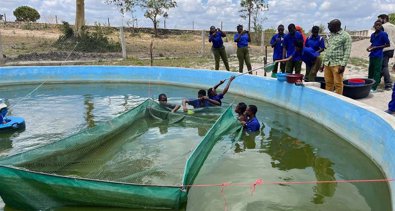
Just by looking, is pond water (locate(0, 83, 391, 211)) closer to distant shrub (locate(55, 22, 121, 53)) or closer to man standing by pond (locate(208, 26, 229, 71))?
man standing by pond (locate(208, 26, 229, 71))

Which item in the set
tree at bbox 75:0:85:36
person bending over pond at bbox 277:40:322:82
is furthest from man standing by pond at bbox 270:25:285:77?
tree at bbox 75:0:85:36

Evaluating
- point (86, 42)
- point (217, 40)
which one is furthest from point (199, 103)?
point (86, 42)

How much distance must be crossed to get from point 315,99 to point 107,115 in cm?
530

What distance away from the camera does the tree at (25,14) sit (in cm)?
3897

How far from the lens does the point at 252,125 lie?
7.92m

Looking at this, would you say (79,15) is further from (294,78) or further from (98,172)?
(98,172)

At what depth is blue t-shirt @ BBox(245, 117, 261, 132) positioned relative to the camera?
7.90 meters

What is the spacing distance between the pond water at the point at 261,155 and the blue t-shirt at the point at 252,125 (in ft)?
0.58

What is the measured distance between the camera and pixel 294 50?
10.4 metres

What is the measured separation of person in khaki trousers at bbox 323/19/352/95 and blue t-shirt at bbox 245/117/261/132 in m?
2.18

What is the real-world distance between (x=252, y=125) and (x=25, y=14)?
3826cm

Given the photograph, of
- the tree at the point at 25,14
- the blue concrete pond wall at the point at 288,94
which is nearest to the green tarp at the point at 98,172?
the blue concrete pond wall at the point at 288,94

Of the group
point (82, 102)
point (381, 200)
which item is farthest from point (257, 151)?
point (82, 102)

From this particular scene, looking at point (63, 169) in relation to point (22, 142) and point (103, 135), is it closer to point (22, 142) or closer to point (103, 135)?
point (103, 135)
